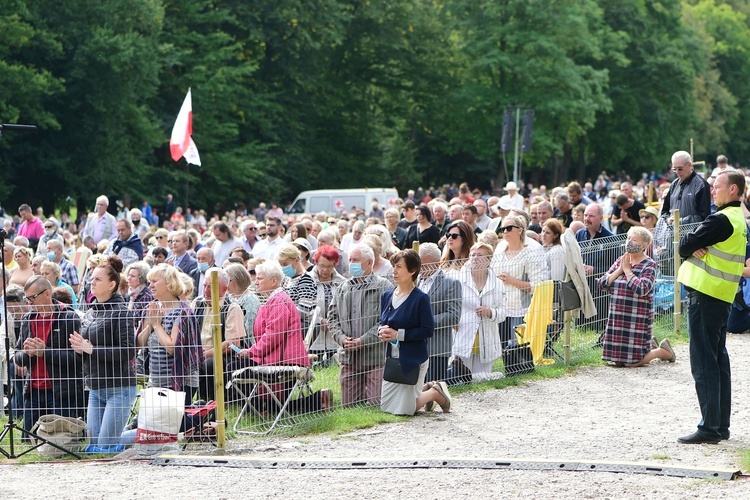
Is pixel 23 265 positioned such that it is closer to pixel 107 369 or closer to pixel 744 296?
pixel 107 369

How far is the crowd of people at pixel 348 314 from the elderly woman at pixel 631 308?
15mm

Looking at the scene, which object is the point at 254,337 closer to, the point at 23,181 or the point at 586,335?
the point at 586,335

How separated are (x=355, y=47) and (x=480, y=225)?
40294 millimetres

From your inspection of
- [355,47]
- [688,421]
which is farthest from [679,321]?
[355,47]

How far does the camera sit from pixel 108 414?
31.3 ft

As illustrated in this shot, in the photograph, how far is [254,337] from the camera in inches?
400

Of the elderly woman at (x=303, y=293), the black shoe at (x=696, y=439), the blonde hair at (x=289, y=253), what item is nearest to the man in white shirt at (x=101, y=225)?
the blonde hair at (x=289, y=253)

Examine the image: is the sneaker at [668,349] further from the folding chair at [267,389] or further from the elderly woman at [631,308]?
the folding chair at [267,389]

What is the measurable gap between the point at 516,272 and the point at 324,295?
2.50m

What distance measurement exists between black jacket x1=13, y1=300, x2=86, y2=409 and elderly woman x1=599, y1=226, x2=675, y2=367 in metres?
5.67

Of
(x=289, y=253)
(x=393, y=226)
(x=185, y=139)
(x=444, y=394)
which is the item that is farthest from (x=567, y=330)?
(x=185, y=139)

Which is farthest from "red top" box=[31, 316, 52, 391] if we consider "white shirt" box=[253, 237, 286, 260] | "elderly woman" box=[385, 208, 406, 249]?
"elderly woman" box=[385, 208, 406, 249]

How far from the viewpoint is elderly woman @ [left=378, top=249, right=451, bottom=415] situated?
10367mm

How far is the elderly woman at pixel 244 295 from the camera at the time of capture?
10359 mm
